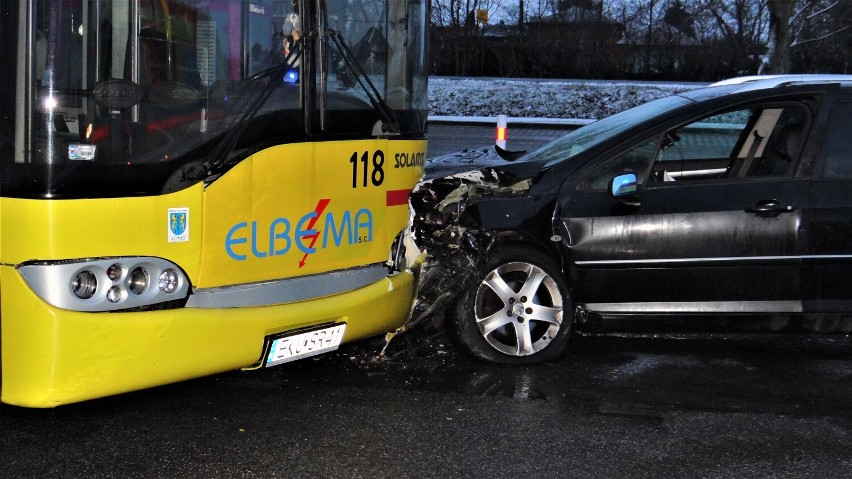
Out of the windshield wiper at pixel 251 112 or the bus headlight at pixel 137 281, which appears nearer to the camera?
the bus headlight at pixel 137 281

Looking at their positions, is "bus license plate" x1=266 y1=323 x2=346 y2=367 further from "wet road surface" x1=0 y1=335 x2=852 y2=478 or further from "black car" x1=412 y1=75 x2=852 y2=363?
"black car" x1=412 y1=75 x2=852 y2=363

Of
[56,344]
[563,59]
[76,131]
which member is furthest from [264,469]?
[563,59]

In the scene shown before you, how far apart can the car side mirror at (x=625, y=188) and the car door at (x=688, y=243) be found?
0.02 meters

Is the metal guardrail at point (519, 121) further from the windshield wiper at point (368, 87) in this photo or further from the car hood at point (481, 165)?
the windshield wiper at point (368, 87)

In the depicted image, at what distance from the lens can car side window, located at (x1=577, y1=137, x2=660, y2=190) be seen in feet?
18.5

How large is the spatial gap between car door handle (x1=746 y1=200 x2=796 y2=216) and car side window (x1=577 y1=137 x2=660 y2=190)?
635 millimetres

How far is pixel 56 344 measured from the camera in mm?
4020

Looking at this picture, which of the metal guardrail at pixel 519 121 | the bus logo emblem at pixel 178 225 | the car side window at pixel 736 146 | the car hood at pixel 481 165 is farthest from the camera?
the metal guardrail at pixel 519 121

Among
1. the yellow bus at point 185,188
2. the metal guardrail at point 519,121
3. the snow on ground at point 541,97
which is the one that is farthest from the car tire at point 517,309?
the snow on ground at point 541,97

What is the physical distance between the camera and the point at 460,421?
4.74 m

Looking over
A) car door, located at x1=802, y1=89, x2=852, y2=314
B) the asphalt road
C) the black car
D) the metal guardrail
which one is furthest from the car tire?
the metal guardrail

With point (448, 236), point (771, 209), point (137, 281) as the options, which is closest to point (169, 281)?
point (137, 281)

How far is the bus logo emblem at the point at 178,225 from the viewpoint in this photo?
4.30 metres

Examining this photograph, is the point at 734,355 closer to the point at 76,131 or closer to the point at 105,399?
the point at 105,399
